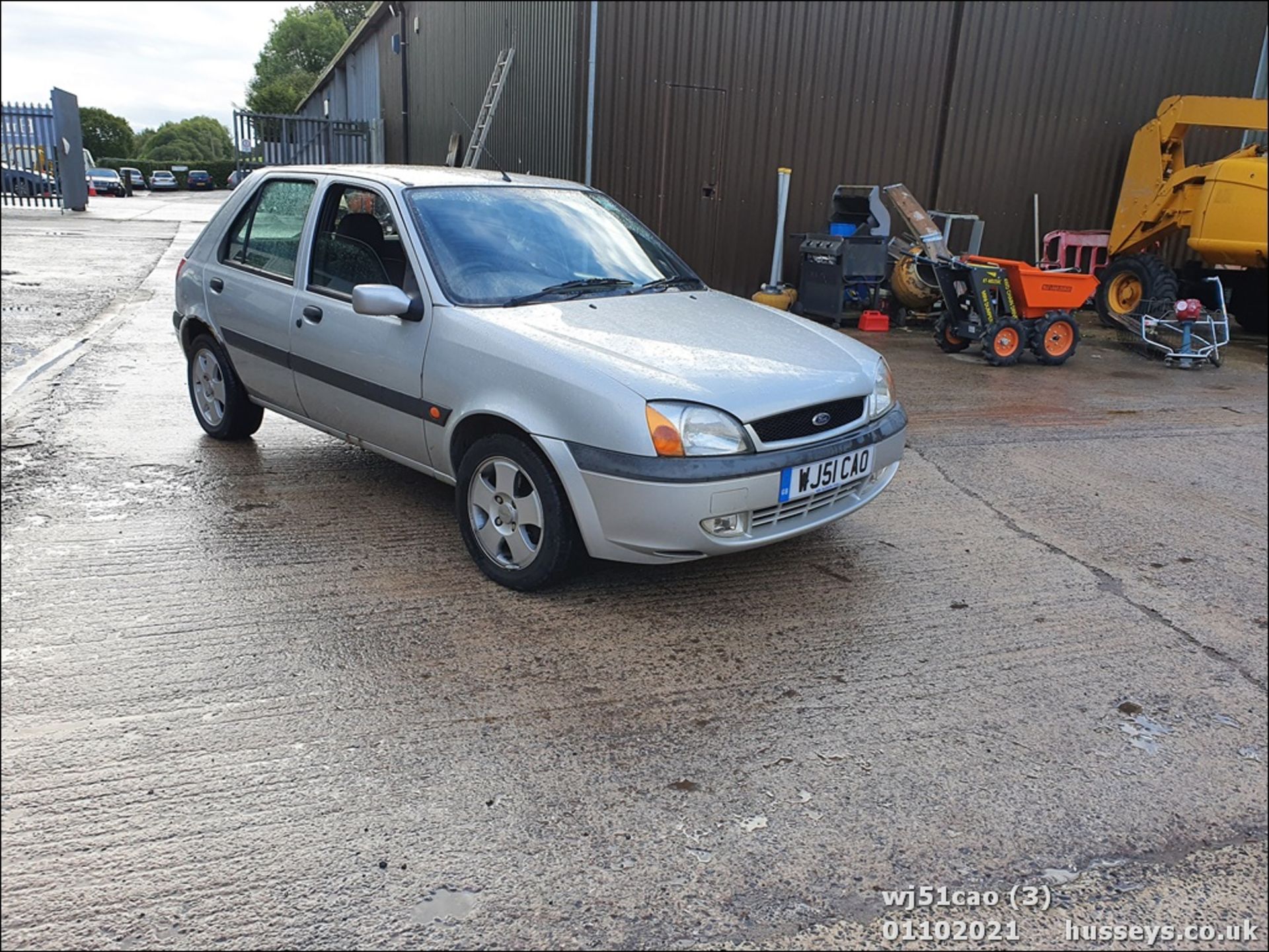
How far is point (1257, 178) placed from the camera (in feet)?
33.3

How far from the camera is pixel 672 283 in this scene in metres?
4.62

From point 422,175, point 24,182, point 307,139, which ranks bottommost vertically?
point 24,182

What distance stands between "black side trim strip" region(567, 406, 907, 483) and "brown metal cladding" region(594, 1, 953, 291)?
28.7ft

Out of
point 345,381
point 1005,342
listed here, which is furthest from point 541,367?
point 1005,342

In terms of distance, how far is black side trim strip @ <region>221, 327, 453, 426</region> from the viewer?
395cm

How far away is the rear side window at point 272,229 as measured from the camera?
185 inches

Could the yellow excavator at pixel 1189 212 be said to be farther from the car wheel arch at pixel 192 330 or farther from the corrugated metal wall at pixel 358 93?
the corrugated metal wall at pixel 358 93

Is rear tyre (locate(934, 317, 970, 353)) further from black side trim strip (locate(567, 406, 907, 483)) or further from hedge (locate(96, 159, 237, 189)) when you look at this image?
hedge (locate(96, 159, 237, 189))

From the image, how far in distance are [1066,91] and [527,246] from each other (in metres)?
11.8

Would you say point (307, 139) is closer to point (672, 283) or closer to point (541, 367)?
point (672, 283)

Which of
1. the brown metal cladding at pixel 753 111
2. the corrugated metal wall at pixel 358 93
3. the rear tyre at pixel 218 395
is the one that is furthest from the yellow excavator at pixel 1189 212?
the corrugated metal wall at pixel 358 93

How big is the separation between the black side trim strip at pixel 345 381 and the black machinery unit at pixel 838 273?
737cm

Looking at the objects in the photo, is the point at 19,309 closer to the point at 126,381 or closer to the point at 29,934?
the point at 126,381

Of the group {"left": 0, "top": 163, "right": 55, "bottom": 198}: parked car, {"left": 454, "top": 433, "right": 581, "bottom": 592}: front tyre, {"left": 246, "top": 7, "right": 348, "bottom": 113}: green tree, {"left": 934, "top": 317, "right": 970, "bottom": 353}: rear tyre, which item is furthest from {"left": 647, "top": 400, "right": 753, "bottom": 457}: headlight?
{"left": 246, "top": 7, "right": 348, "bottom": 113}: green tree
